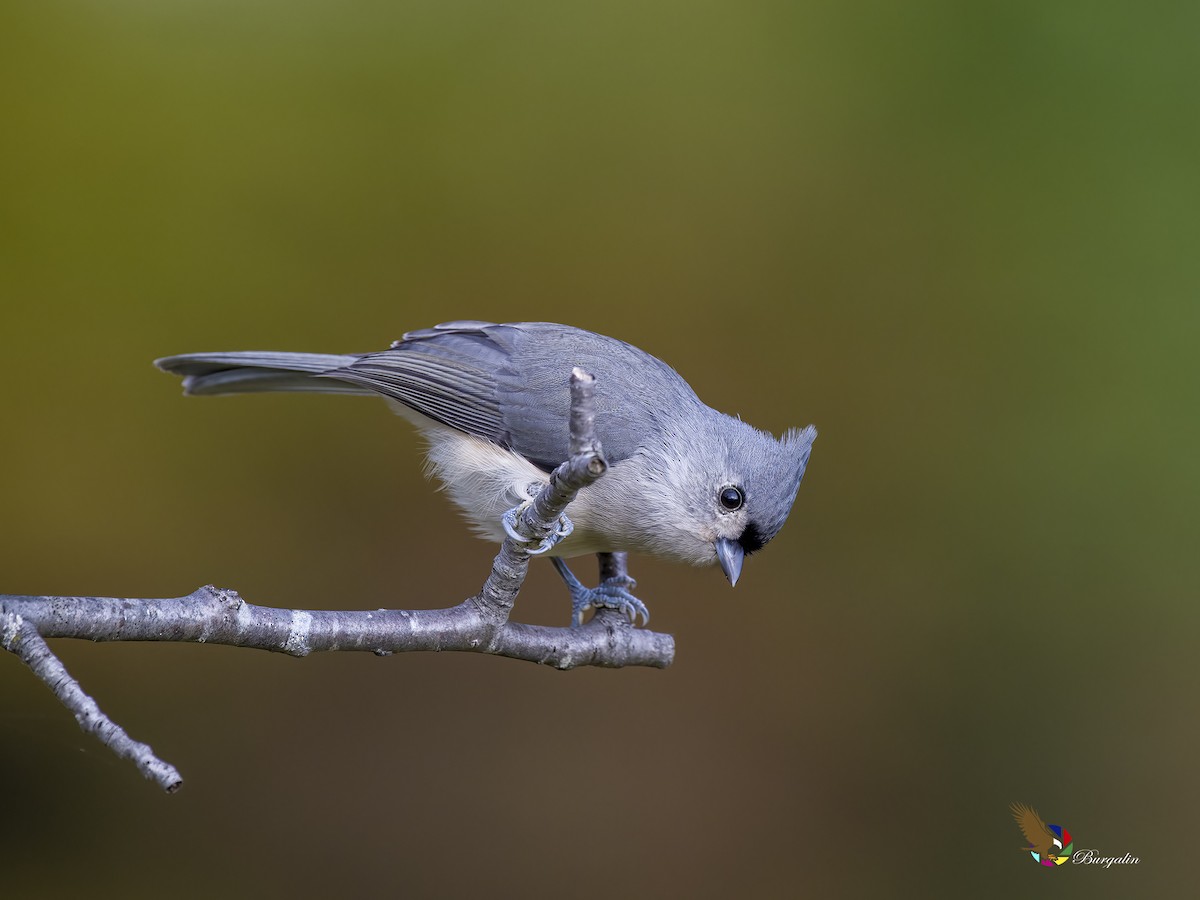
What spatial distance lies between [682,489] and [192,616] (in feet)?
3.60

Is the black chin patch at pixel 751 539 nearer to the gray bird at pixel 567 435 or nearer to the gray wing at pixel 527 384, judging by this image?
the gray bird at pixel 567 435

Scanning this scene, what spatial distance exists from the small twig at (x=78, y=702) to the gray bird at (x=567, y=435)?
0.91 metres

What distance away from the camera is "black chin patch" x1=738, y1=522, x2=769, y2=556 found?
2299mm

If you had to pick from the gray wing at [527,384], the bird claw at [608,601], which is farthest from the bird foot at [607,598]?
the gray wing at [527,384]

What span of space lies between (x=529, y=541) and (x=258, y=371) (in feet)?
3.74

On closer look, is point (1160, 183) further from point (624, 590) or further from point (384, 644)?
point (384, 644)

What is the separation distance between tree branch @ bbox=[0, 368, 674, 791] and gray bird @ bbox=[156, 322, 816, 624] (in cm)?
24

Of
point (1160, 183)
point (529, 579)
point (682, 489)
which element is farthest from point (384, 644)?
point (1160, 183)

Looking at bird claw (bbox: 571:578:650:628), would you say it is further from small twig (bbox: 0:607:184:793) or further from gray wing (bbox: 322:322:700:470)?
small twig (bbox: 0:607:184:793)

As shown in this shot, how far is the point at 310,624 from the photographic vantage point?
5.76ft
